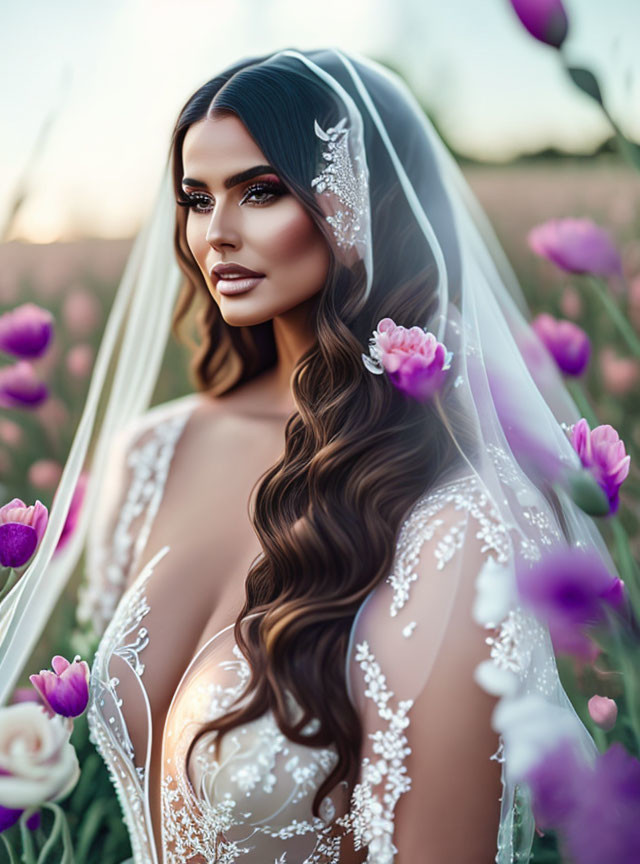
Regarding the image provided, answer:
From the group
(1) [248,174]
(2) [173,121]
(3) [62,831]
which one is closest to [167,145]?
(2) [173,121]

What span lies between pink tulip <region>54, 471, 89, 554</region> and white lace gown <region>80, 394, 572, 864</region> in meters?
0.37

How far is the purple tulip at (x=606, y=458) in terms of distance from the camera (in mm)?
797

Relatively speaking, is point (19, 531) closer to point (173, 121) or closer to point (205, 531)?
point (205, 531)

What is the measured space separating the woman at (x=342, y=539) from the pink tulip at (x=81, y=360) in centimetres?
57

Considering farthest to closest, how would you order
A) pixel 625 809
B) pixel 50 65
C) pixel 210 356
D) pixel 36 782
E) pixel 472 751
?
pixel 210 356, pixel 50 65, pixel 36 782, pixel 472 751, pixel 625 809

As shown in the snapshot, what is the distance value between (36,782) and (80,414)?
0.89m

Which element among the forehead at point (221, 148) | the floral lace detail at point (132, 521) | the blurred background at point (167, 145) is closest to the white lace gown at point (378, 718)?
the blurred background at point (167, 145)

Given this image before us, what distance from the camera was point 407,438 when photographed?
4.38ft

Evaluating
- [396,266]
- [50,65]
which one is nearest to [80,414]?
[50,65]

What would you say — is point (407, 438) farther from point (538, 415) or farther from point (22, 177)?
point (22, 177)

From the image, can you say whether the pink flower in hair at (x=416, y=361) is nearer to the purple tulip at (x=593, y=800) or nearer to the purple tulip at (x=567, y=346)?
the purple tulip at (x=567, y=346)

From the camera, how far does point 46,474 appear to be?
1866 mm

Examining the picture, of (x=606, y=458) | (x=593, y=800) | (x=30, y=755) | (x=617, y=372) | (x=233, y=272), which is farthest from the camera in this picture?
(x=617, y=372)

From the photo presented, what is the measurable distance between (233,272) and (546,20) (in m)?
0.75
